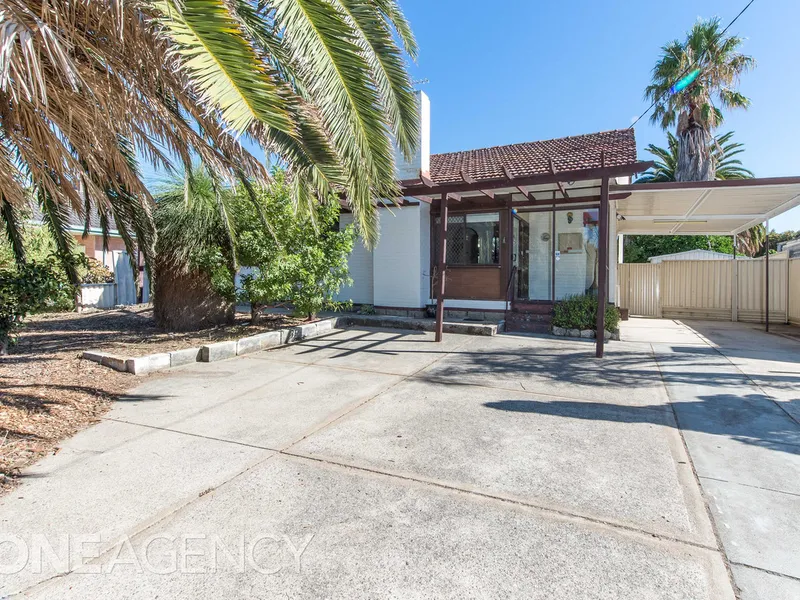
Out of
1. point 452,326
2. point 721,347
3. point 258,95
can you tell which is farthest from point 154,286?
point 721,347

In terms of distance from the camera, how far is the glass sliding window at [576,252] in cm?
1159

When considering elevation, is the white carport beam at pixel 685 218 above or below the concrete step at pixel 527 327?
above

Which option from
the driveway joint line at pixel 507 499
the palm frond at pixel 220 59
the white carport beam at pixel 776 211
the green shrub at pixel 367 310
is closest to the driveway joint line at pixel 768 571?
the driveway joint line at pixel 507 499

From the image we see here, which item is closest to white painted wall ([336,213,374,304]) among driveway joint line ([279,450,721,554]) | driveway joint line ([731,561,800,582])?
driveway joint line ([279,450,721,554])

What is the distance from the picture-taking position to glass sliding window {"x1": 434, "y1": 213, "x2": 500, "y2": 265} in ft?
37.2

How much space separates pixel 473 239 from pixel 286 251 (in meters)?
5.07

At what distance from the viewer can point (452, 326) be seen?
1018cm

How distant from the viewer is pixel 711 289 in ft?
45.6

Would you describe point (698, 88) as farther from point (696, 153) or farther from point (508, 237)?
point (508, 237)

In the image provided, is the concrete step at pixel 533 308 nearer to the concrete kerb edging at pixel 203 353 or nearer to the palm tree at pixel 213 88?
the concrete kerb edging at pixel 203 353

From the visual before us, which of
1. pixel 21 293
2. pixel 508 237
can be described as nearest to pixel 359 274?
pixel 508 237

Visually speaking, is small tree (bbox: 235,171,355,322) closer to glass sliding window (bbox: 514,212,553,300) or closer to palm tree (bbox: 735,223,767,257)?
glass sliding window (bbox: 514,212,553,300)

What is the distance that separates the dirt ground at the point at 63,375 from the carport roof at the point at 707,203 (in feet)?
28.1

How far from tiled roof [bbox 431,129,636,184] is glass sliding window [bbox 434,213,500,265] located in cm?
118
